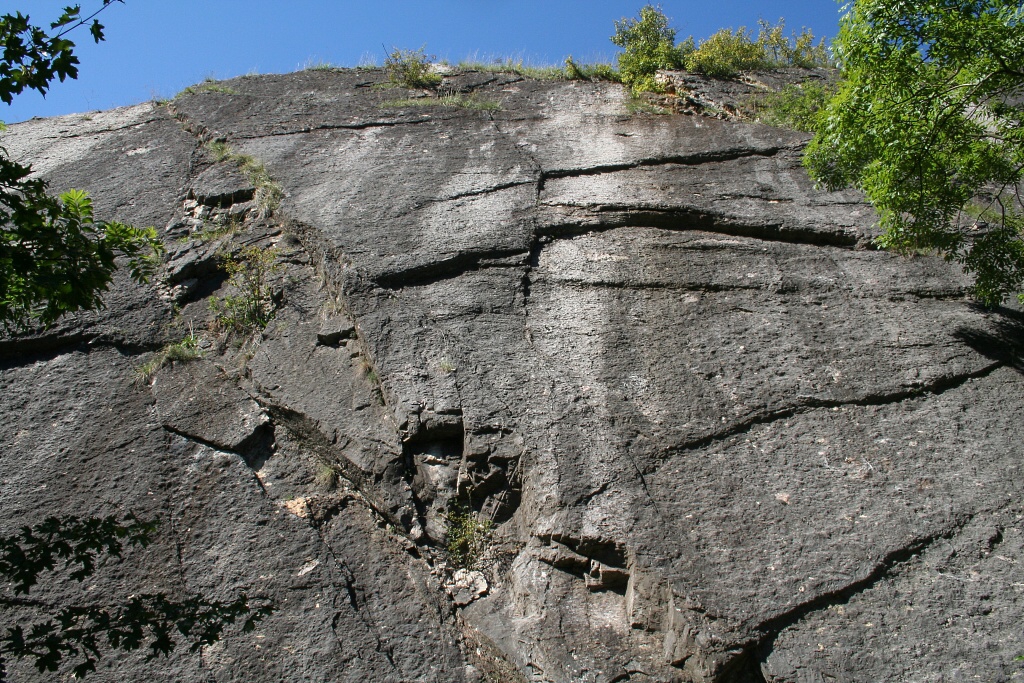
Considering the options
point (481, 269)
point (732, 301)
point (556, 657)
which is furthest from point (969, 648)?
point (481, 269)

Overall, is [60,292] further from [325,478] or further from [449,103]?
[449,103]

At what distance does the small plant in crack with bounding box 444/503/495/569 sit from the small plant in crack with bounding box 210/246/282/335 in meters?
2.14

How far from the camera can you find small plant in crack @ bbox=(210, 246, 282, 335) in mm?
5551

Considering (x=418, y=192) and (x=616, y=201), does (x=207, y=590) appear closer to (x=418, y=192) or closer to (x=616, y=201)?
(x=418, y=192)

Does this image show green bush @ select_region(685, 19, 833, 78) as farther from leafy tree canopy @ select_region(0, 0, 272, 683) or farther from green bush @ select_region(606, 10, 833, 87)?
leafy tree canopy @ select_region(0, 0, 272, 683)

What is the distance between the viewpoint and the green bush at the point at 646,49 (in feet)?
28.3

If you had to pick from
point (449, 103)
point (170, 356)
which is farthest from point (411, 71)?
point (170, 356)

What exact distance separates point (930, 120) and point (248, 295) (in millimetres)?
4723

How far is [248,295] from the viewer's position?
18.7ft

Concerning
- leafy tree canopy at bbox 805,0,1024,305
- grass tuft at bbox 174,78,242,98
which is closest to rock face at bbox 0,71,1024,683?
leafy tree canopy at bbox 805,0,1024,305

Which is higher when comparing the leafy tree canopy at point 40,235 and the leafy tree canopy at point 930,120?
the leafy tree canopy at point 930,120

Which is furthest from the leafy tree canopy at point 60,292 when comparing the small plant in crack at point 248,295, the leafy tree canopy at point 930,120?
the leafy tree canopy at point 930,120

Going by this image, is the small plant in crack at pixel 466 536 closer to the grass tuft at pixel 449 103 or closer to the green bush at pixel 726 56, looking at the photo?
the grass tuft at pixel 449 103

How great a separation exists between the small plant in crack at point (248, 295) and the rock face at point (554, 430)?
105 millimetres
